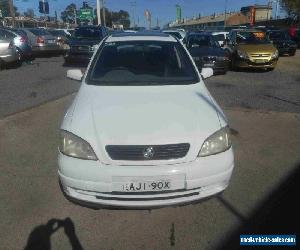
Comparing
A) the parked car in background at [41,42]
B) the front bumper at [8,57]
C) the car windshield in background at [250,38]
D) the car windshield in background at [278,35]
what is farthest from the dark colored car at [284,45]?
the front bumper at [8,57]

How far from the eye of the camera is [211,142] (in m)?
Result: 3.15

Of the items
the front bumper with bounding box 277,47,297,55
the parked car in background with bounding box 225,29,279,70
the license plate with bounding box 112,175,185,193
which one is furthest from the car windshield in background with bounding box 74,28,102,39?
the license plate with bounding box 112,175,185,193

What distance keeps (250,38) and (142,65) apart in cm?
1166

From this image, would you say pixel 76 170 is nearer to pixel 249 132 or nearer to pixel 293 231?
pixel 293 231

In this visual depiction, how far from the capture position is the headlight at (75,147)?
10.1 ft

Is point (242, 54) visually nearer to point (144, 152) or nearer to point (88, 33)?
point (88, 33)

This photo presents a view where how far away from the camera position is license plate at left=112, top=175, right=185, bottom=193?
2.94 meters

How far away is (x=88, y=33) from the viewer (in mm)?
17328

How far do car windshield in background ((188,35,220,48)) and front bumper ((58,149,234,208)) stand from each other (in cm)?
1122

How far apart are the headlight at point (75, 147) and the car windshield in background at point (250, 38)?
42.4 feet

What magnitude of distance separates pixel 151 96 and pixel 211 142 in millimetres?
1004

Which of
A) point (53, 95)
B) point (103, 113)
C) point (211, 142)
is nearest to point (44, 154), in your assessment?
point (103, 113)

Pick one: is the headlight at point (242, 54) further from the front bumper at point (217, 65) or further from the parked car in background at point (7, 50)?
the parked car in background at point (7, 50)

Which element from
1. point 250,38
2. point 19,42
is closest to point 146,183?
point 250,38
